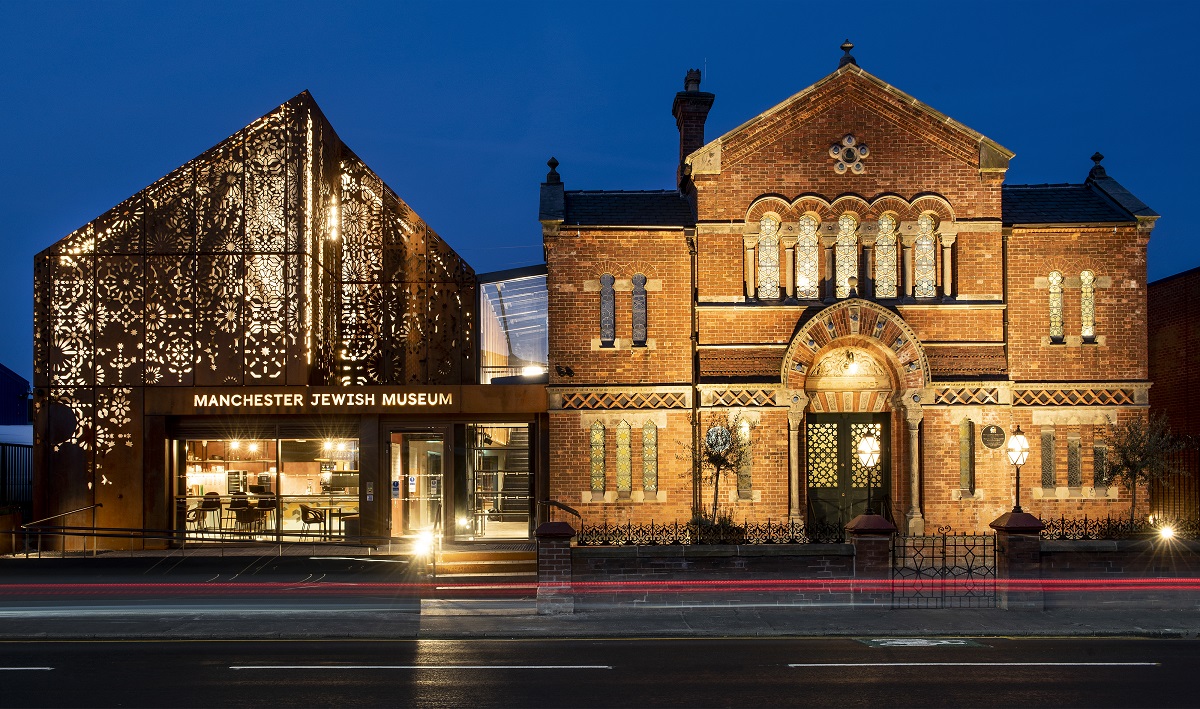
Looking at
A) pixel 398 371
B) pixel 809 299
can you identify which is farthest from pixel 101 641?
pixel 809 299

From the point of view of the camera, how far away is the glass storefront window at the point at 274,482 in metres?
26.4

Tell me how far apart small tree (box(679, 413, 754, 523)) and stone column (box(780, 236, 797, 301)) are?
122 inches

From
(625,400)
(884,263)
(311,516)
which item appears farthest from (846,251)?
(311,516)

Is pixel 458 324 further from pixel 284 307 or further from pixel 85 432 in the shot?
pixel 85 432

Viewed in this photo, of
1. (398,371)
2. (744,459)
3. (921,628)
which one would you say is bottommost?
(921,628)

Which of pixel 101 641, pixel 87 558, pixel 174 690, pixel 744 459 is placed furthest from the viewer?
pixel 744 459

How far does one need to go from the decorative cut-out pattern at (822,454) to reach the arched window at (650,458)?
11.9 ft

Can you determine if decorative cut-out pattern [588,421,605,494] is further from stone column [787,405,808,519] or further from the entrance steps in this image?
stone column [787,405,808,519]

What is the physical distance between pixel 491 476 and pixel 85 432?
9.43 meters

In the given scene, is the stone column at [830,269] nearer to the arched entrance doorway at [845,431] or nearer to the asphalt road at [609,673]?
the arched entrance doorway at [845,431]

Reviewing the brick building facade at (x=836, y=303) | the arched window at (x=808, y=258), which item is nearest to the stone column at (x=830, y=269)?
the brick building facade at (x=836, y=303)

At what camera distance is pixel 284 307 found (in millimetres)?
25953

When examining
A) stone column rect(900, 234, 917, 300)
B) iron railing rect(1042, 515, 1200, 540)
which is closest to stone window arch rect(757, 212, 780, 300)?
stone column rect(900, 234, 917, 300)

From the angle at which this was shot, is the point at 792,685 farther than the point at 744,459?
No
